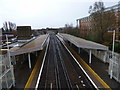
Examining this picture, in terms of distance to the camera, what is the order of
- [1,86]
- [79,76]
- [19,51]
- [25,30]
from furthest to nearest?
[25,30], [19,51], [79,76], [1,86]

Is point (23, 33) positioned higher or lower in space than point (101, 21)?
lower

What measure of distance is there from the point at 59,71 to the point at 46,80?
108 inches

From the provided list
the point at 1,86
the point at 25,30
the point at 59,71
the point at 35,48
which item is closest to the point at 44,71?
the point at 59,71

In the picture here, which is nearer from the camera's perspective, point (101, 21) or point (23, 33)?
point (101, 21)

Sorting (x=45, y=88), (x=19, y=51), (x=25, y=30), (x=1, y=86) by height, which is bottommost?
(x=45, y=88)

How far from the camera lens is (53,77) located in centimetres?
1282

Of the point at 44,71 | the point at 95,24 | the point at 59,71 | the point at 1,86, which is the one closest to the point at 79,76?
the point at 59,71

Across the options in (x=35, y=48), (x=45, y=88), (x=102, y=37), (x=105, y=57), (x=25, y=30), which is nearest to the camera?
(x=45, y=88)

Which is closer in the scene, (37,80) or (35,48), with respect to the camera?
(37,80)

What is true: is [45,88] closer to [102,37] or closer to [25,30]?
[102,37]

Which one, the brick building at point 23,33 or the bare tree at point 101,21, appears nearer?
the bare tree at point 101,21

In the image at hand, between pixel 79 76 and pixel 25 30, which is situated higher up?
pixel 25 30

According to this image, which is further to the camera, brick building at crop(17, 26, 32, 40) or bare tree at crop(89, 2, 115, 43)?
brick building at crop(17, 26, 32, 40)

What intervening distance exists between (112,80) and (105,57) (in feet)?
18.8
